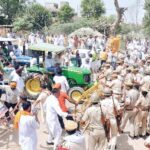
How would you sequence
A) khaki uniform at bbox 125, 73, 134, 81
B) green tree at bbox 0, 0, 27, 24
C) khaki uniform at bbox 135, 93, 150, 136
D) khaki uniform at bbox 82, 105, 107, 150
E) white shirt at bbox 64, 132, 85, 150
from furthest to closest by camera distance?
1. green tree at bbox 0, 0, 27, 24
2. khaki uniform at bbox 125, 73, 134, 81
3. khaki uniform at bbox 135, 93, 150, 136
4. khaki uniform at bbox 82, 105, 107, 150
5. white shirt at bbox 64, 132, 85, 150

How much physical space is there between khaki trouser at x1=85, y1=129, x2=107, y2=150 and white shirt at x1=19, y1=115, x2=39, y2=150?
1.21 m

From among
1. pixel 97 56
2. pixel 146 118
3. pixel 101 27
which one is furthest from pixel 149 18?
pixel 146 118

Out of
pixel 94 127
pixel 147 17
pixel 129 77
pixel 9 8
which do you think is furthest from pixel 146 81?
pixel 9 8

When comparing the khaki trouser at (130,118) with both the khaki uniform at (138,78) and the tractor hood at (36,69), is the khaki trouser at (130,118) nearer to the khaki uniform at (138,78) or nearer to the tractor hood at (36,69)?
the khaki uniform at (138,78)

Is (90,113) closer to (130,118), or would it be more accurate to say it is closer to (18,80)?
(130,118)

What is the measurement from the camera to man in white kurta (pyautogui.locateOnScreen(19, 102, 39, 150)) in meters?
8.84

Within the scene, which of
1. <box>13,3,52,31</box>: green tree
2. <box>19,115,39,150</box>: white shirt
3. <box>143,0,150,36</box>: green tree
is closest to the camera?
<box>19,115,39,150</box>: white shirt

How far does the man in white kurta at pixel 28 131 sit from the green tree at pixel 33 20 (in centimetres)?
4856

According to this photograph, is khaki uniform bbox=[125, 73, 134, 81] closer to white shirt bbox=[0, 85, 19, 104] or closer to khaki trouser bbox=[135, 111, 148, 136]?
khaki trouser bbox=[135, 111, 148, 136]

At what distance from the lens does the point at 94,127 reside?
927 centimetres

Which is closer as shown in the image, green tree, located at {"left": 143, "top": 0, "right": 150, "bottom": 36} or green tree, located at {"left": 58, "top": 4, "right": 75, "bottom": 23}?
green tree, located at {"left": 143, "top": 0, "right": 150, "bottom": 36}

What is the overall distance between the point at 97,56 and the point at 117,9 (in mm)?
13790

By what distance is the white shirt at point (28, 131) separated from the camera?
8.84 metres

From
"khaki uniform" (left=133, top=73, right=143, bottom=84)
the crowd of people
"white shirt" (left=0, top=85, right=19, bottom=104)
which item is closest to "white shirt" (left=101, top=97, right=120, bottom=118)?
the crowd of people
